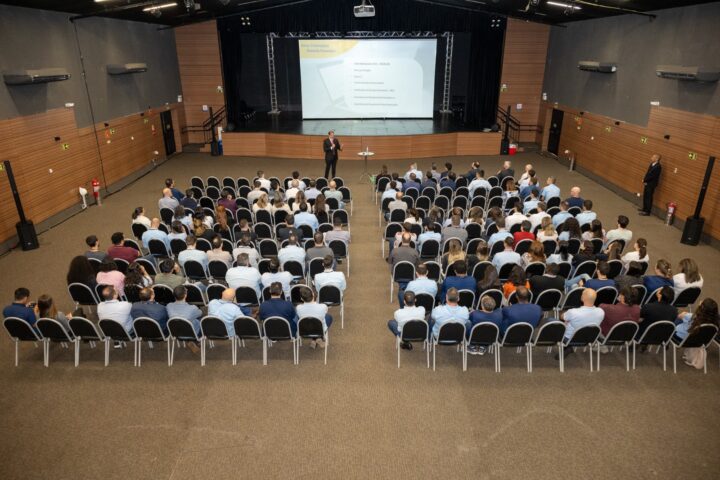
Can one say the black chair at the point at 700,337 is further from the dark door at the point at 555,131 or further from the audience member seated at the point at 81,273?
the dark door at the point at 555,131

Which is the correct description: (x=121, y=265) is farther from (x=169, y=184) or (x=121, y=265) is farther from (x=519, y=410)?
(x=519, y=410)

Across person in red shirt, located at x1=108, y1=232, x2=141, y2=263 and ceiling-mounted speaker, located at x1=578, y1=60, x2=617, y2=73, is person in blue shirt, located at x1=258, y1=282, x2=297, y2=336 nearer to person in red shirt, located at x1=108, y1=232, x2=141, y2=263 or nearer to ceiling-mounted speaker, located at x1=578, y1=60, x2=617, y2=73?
person in red shirt, located at x1=108, y1=232, x2=141, y2=263

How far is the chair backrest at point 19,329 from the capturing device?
→ 5.84 m

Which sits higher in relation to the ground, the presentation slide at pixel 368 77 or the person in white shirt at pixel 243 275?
the presentation slide at pixel 368 77

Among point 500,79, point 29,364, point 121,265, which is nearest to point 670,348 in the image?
point 121,265

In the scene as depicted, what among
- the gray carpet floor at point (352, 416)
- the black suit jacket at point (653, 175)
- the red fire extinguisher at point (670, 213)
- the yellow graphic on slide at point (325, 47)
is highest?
the yellow graphic on slide at point (325, 47)

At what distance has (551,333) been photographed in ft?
19.4

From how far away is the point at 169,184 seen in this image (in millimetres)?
10727

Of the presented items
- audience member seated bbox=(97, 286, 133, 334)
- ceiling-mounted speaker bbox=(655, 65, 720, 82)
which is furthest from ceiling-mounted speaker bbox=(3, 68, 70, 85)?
ceiling-mounted speaker bbox=(655, 65, 720, 82)

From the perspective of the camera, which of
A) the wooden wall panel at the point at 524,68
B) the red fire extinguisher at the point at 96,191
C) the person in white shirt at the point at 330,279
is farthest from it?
the wooden wall panel at the point at 524,68

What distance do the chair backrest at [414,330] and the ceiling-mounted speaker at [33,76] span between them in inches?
426

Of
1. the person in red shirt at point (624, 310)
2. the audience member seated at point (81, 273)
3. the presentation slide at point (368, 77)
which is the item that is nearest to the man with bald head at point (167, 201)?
the audience member seated at point (81, 273)

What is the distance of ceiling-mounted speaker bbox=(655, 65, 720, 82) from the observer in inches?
409

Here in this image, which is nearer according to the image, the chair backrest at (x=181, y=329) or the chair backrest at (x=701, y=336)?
the chair backrest at (x=701, y=336)
